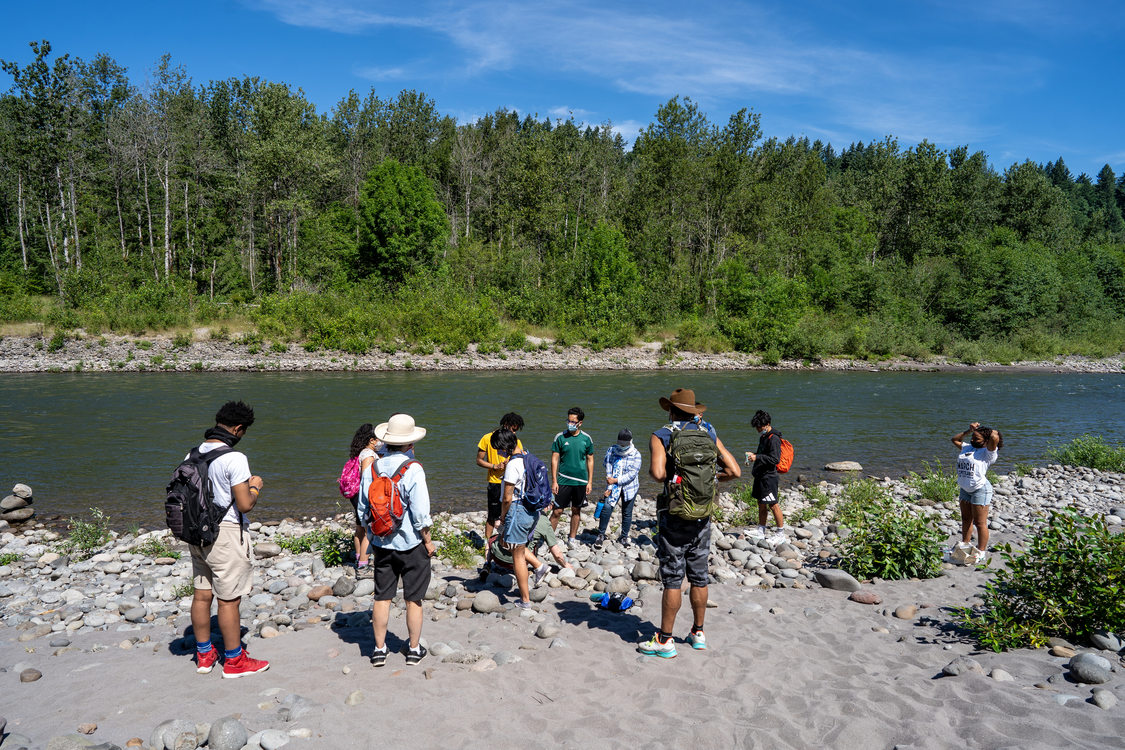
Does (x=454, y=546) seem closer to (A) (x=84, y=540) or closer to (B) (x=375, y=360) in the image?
(A) (x=84, y=540)

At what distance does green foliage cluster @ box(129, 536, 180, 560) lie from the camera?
950 cm

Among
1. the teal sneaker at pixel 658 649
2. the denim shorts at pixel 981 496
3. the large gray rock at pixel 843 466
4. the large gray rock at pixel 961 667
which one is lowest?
the large gray rock at pixel 843 466

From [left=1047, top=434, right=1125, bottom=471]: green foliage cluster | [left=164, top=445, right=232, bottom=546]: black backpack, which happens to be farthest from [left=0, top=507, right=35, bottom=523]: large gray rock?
[left=1047, top=434, right=1125, bottom=471]: green foliage cluster

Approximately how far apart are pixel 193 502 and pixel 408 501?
1667 millimetres

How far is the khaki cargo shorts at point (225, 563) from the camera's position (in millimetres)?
5430

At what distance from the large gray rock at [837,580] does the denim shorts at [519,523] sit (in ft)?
12.4

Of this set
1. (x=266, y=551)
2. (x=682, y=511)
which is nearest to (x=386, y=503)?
(x=682, y=511)

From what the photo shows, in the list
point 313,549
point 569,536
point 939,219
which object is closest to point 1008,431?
point 569,536

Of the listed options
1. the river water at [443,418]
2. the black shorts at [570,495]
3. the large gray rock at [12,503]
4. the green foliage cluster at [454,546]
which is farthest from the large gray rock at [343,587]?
the large gray rock at [12,503]

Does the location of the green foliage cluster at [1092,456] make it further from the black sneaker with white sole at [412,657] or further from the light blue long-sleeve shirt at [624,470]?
the black sneaker with white sole at [412,657]

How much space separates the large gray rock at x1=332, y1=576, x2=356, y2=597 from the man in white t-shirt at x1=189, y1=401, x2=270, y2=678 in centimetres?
220

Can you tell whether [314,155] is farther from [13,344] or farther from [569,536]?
[569,536]

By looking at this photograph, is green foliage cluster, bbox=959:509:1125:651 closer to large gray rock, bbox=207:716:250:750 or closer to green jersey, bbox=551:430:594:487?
green jersey, bbox=551:430:594:487

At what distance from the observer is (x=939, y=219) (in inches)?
2803
